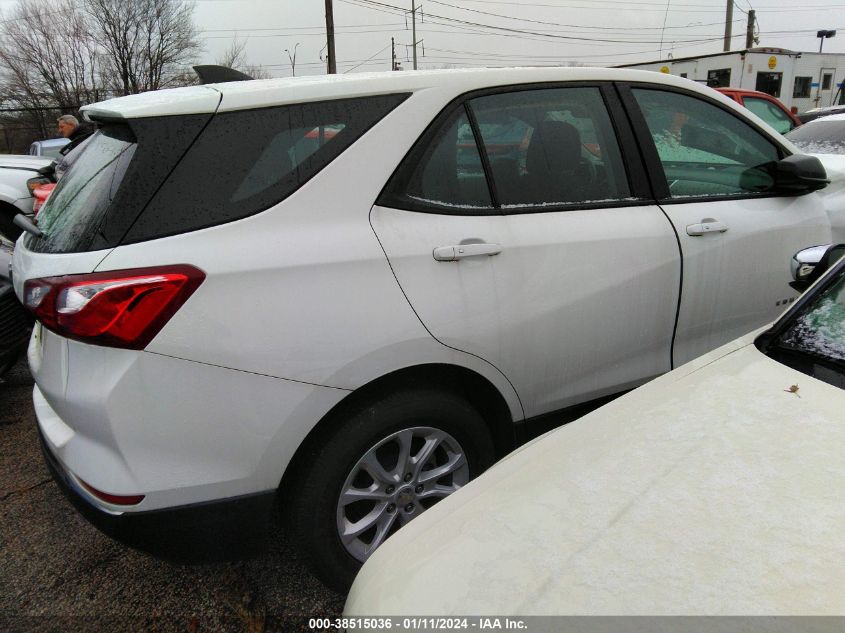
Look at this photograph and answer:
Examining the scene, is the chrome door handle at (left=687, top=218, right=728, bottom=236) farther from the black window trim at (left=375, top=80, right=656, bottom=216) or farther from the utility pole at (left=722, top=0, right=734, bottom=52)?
the utility pole at (left=722, top=0, right=734, bottom=52)

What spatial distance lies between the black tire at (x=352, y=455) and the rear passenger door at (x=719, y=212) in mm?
1115

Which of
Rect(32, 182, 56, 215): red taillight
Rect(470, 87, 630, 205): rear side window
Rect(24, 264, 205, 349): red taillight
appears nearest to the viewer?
Rect(24, 264, 205, 349): red taillight

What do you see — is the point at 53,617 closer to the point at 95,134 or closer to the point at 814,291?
the point at 95,134

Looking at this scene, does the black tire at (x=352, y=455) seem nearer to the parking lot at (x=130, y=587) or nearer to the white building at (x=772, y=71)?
the parking lot at (x=130, y=587)

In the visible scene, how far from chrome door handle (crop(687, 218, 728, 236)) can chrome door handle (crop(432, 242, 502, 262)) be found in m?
0.95

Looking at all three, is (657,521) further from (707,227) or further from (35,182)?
(35,182)

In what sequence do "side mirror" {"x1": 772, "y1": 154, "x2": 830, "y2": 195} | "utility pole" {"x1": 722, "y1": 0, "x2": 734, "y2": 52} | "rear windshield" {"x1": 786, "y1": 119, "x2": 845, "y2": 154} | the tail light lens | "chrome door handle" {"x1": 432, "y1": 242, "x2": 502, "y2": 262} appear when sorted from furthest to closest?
"utility pole" {"x1": 722, "y1": 0, "x2": 734, "y2": 52}, the tail light lens, "rear windshield" {"x1": 786, "y1": 119, "x2": 845, "y2": 154}, "side mirror" {"x1": 772, "y1": 154, "x2": 830, "y2": 195}, "chrome door handle" {"x1": 432, "y1": 242, "x2": 502, "y2": 262}

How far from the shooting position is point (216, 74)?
7.95ft

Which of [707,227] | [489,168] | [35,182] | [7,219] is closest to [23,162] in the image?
[35,182]

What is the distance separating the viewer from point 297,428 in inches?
71.2

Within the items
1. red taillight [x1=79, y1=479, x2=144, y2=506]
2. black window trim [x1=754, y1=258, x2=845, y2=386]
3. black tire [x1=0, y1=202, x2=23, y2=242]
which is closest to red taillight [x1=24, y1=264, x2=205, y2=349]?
red taillight [x1=79, y1=479, x2=144, y2=506]

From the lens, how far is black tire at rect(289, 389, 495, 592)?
188cm

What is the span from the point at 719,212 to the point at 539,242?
3.29 feet

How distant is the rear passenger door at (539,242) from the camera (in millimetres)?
2004
